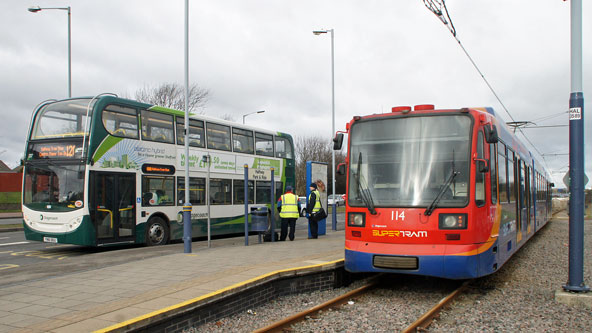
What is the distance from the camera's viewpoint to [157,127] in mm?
14273

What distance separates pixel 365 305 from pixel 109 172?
26.3 ft

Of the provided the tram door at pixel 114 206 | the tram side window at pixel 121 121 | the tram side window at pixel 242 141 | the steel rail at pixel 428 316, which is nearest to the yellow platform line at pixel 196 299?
the steel rail at pixel 428 316

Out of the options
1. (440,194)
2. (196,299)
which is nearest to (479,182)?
(440,194)

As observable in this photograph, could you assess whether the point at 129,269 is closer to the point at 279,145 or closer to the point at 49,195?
the point at 49,195

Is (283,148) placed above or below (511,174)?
above

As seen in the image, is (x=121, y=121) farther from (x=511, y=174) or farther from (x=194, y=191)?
(x=511, y=174)

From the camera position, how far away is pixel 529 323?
6.36 m

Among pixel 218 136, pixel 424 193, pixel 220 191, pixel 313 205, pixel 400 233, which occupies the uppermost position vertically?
pixel 218 136

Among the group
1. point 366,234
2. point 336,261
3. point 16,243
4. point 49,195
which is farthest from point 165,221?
point 366,234

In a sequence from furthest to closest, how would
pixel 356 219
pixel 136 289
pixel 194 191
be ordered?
1. pixel 194 191
2. pixel 356 219
3. pixel 136 289

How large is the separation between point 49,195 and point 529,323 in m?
11.1

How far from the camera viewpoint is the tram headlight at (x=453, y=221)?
7.28 meters

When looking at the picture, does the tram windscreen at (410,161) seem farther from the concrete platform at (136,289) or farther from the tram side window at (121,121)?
the tram side window at (121,121)

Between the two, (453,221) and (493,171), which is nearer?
(453,221)
